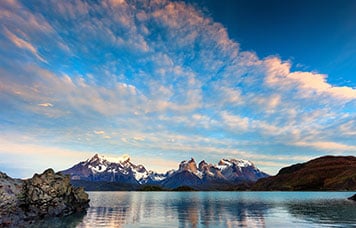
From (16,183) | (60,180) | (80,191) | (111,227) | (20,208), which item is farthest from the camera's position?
(80,191)

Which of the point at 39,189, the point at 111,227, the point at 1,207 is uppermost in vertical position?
the point at 39,189

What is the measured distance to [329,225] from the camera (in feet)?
180

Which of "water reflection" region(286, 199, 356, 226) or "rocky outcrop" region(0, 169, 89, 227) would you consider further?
"rocky outcrop" region(0, 169, 89, 227)

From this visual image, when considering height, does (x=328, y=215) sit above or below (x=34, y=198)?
below

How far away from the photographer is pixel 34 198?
2771 inches

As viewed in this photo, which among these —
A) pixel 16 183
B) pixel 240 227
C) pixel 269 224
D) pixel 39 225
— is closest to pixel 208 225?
pixel 240 227

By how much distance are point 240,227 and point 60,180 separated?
53355mm

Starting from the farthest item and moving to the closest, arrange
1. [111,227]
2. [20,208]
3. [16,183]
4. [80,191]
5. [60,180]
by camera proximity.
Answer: [80,191] < [60,180] < [16,183] < [20,208] < [111,227]

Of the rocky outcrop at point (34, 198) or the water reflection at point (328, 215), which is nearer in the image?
the water reflection at point (328, 215)

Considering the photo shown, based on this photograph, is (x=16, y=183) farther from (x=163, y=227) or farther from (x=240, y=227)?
(x=240, y=227)

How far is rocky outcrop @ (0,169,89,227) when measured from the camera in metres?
61.8

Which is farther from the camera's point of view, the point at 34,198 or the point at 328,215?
the point at 328,215

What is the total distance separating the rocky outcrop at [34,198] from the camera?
2433 inches

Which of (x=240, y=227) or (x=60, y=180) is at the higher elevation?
(x=60, y=180)
